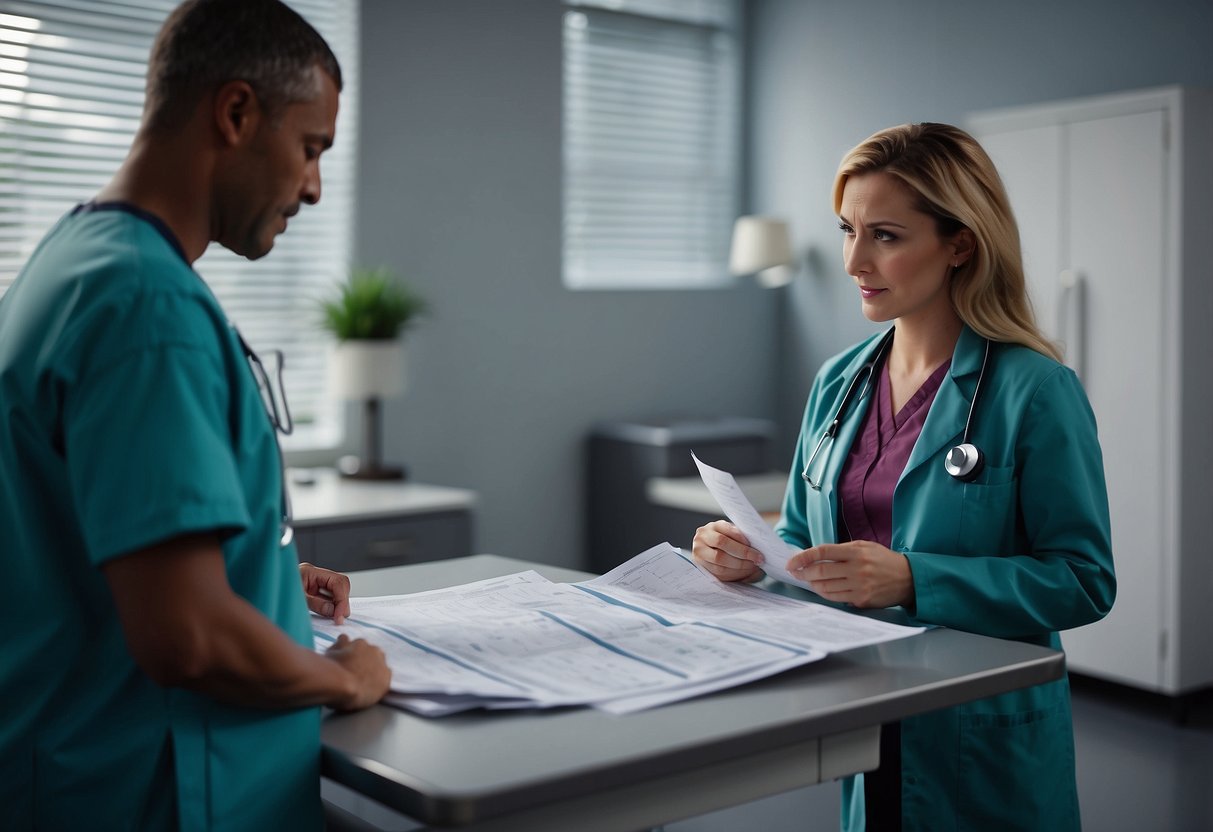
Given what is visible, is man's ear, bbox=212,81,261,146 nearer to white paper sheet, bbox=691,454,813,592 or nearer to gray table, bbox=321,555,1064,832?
gray table, bbox=321,555,1064,832

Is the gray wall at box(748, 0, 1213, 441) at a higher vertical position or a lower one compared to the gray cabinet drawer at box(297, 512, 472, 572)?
higher

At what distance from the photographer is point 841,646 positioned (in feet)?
4.05

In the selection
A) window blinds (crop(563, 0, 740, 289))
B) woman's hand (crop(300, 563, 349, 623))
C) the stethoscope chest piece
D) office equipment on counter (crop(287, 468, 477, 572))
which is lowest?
office equipment on counter (crop(287, 468, 477, 572))

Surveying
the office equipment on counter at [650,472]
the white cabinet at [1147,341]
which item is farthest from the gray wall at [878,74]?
the office equipment on counter at [650,472]

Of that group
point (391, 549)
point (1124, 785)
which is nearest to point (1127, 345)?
point (1124, 785)

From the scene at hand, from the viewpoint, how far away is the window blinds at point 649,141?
515cm

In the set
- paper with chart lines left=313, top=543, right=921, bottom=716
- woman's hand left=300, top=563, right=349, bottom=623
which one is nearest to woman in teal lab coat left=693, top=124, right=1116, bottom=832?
paper with chart lines left=313, top=543, right=921, bottom=716

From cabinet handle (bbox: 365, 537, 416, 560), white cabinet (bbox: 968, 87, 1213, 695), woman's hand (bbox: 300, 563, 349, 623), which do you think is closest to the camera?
woman's hand (bbox: 300, 563, 349, 623)

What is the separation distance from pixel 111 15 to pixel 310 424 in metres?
1.52

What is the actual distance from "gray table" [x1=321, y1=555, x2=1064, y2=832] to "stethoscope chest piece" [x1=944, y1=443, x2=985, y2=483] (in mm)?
428

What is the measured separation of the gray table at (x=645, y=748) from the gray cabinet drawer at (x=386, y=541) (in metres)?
2.28

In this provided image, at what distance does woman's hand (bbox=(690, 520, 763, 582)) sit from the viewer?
5.19 feet

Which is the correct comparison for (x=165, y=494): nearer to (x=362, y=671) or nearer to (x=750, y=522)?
(x=362, y=671)

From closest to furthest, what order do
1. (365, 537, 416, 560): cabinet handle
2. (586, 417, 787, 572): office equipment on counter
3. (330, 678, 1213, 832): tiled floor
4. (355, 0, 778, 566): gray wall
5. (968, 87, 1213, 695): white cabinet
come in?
(330, 678, 1213, 832): tiled floor < (365, 537, 416, 560): cabinet handle < (968, 87, 1213, 695): white cabinet < (355, 0, 778, 566): gray wall < (586, 417, 787, 572): office equipment on counter
